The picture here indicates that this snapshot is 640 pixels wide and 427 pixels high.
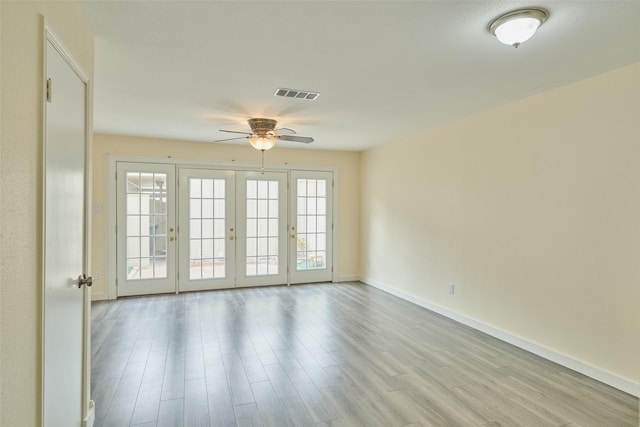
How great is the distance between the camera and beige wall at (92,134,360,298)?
5344mm

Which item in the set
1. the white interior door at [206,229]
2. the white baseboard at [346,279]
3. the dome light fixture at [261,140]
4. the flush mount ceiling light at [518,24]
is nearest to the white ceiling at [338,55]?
the flush mount ceiling light at [518,24]

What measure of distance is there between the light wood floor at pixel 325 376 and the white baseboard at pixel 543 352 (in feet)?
0.24

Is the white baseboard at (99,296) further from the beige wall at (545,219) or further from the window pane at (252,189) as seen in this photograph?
the beige wall at (545,219)

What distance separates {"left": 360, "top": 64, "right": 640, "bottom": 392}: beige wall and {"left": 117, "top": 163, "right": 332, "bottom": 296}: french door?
2208 mm

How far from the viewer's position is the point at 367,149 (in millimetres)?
6637

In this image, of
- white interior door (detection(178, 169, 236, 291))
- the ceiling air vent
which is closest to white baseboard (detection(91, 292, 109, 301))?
white interior door (detection(178, 169, 236, 291))

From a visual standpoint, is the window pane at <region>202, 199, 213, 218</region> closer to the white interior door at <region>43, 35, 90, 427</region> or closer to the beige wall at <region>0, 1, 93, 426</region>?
the white interior door at <region>43, 35, 90, 427</region>

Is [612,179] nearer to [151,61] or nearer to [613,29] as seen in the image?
[613,29]

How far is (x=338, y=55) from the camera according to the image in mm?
2582

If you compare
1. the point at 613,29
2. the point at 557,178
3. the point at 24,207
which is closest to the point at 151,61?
the point at 24,207

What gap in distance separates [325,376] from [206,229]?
3.80 m

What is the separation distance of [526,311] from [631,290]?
3.18 feet

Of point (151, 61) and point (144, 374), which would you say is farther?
point (144, 374)

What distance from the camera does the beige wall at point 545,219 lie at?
9.09 ft
